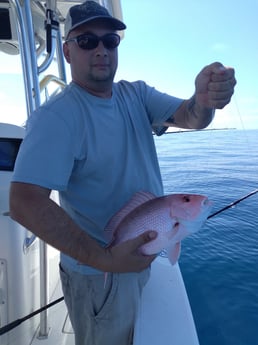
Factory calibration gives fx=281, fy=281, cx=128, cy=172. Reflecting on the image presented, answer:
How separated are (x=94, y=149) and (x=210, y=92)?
55 cm

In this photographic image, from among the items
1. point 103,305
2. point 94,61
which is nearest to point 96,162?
point 94,61

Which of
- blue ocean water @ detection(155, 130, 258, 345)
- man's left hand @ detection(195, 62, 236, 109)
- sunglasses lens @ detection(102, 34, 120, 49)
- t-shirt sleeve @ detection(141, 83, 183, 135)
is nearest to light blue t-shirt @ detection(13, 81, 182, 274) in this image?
t-shirt sleeve @ detection(141, 83, 183, 135)

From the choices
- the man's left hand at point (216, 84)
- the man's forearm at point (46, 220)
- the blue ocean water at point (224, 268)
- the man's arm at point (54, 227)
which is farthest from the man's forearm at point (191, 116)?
the blue ocean water at point (224, 268)

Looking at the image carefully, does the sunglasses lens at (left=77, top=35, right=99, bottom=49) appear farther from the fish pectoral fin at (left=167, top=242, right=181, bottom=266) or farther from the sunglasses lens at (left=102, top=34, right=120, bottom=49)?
the fish pectoral fin at (left=167, top=242, right=181, bottom=266)

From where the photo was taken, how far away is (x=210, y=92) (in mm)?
1176

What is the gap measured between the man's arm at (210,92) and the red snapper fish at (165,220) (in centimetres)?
42

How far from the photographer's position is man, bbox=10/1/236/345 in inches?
41.3

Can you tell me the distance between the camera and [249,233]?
555cm

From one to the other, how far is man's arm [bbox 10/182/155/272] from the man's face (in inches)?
23.6

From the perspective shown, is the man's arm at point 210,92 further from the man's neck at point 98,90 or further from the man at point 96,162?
the man's neck at point 98,90

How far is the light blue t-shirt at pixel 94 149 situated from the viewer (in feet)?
3.52

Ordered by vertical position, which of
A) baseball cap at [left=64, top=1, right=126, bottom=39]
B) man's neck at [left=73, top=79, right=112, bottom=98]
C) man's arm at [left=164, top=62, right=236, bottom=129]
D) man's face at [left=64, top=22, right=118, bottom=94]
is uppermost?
baseball cap at [left=64, top=1, right=126, bottom=39]

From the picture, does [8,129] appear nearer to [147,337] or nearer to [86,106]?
[86,106]

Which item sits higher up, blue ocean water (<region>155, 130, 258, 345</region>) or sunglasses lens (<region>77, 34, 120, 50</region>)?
sunglasses lens (<region>77, 34, 120, 50</region>)
